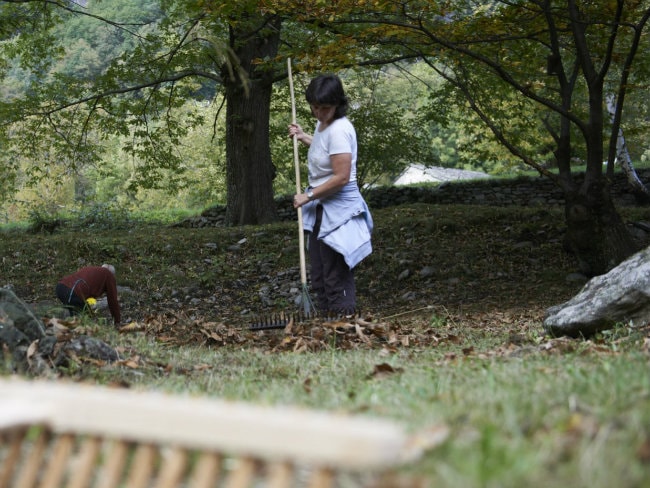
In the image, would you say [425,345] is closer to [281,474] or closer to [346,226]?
[346,226]

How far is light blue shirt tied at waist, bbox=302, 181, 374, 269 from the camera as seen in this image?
5.89 meters

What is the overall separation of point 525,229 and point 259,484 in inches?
420

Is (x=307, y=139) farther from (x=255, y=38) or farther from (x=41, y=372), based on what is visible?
(x=255, y=38)

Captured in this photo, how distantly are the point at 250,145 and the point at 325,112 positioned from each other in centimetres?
877

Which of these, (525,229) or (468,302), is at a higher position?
(525,229)

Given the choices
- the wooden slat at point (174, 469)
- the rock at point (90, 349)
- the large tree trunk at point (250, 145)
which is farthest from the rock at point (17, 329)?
the large tree trunk at point (250, 145)

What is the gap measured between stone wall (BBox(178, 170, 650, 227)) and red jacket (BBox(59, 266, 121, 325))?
32.4ft

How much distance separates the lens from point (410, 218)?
12516mm

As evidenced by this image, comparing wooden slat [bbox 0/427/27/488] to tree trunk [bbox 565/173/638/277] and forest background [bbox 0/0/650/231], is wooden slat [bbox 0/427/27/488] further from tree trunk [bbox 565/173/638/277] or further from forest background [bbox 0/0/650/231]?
tree trunk [bbox 565/173/638/277]

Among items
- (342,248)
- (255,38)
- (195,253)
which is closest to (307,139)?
(342,248)

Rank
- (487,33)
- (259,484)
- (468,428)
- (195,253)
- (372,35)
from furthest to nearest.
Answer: (195,253) → (487,33) → (372,35) → (468,428) → (259,484)

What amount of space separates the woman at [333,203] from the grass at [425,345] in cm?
52

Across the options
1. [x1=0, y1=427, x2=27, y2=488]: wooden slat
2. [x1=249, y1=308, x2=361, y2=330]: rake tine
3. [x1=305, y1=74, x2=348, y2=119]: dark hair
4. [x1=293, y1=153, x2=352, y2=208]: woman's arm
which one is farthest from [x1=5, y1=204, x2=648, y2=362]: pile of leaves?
[x1=0, y1=427, x2=27, y2=488]: wooden slat

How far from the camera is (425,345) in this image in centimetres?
555
